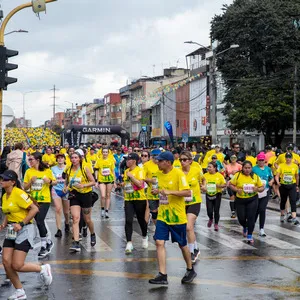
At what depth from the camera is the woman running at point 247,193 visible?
43.4 feet

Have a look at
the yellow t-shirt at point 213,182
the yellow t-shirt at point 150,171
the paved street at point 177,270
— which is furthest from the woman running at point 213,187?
the yellow t-shirt at point 150,171

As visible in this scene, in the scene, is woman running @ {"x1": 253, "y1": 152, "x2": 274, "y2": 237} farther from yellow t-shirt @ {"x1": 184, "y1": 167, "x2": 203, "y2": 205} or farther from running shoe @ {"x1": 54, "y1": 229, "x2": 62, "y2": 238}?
running shoe @ {"x1": 54, "y1": 229, "x2": 62, "y2": 238}

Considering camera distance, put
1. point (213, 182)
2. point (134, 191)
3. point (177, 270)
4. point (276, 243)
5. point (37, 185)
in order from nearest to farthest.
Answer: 1. point (177, 270)
2. point (37, 185)
3. point (134, 191)
4. point (276, 243)
5. point (213, 182)

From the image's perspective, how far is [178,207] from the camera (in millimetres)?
9312

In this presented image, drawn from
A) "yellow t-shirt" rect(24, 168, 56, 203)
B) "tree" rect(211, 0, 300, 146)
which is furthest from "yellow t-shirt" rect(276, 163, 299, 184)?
"tree" rect(211, 0, 300, 146)

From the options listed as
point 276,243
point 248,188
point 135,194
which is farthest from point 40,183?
point 276,243

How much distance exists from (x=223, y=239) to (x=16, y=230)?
6351mm

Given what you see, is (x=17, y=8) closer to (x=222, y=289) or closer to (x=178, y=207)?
(x=178, y=207)

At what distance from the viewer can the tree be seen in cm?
5053

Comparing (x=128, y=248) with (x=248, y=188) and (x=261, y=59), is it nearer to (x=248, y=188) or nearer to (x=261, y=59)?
(x=248, y=188)

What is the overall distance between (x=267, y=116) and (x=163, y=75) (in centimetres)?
5527

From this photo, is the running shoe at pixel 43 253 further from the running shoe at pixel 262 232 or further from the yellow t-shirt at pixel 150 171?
the running shoe at pixel 262 232

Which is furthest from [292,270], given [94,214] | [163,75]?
[163,75]

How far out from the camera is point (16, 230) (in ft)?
27.0
